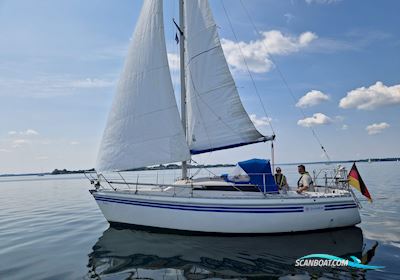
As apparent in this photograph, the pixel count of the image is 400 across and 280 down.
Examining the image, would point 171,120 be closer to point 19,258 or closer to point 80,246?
point 80,246

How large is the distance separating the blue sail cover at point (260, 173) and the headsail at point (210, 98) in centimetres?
122

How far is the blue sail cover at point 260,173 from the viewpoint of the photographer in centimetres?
1084

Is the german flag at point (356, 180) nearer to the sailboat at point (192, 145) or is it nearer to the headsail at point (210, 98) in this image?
the sailboat at point (192, 145)

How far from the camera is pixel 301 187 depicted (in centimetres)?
1163

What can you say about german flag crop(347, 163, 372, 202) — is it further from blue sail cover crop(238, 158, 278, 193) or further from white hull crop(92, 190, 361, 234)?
blue sail cover crop(238, 158, 278, 193)

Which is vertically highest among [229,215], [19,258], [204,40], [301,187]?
[204,40]

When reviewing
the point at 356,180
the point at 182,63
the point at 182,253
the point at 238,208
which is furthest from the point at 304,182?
the point at 182,63

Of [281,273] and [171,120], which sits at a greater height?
[171,120]

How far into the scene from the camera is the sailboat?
33.9 ft

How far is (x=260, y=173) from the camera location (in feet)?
35.5

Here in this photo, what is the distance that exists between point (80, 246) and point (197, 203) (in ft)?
14.3

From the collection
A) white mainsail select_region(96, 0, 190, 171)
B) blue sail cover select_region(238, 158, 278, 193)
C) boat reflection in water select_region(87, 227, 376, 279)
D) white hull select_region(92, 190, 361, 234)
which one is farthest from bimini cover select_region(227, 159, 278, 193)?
white mainsail select_region(96, 0, 190, 171)

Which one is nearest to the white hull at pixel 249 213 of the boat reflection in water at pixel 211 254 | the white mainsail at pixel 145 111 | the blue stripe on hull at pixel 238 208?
the blue stripe on hull at pixel 238 208

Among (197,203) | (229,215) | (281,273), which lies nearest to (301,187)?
(229,215)
